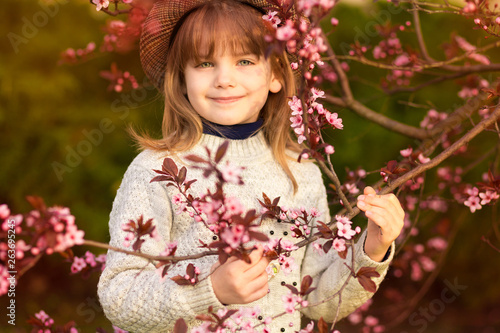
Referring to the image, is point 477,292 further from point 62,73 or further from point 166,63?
point 62,73

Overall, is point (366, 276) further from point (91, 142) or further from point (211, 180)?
point (91, 142)

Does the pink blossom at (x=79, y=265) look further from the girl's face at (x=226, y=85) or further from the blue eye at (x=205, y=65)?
the blue eye at (x=205, y=65)

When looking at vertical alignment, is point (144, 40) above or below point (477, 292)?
above

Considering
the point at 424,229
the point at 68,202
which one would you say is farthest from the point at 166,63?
the point at 424,229

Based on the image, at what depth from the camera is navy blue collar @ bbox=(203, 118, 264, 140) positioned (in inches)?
82.5

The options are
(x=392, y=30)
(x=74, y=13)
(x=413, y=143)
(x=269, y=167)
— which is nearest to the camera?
(x=269, y=167)

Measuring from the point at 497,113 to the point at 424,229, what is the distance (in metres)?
2.83

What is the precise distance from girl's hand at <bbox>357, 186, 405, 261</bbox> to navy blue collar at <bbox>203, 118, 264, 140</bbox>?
2.10ft

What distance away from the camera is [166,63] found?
2285 millimetres

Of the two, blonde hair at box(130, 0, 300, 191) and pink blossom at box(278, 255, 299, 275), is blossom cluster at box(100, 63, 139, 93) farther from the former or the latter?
pink blossom at box(278, 255, 299, 275)

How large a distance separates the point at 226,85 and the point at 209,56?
13 cm

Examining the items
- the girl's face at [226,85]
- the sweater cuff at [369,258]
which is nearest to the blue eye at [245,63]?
the girl's face at [226,85]

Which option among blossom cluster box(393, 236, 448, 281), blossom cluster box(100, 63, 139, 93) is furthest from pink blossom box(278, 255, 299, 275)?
Result: blossom cluster box(393, 236, 448, 281)

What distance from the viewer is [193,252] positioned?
195cm
